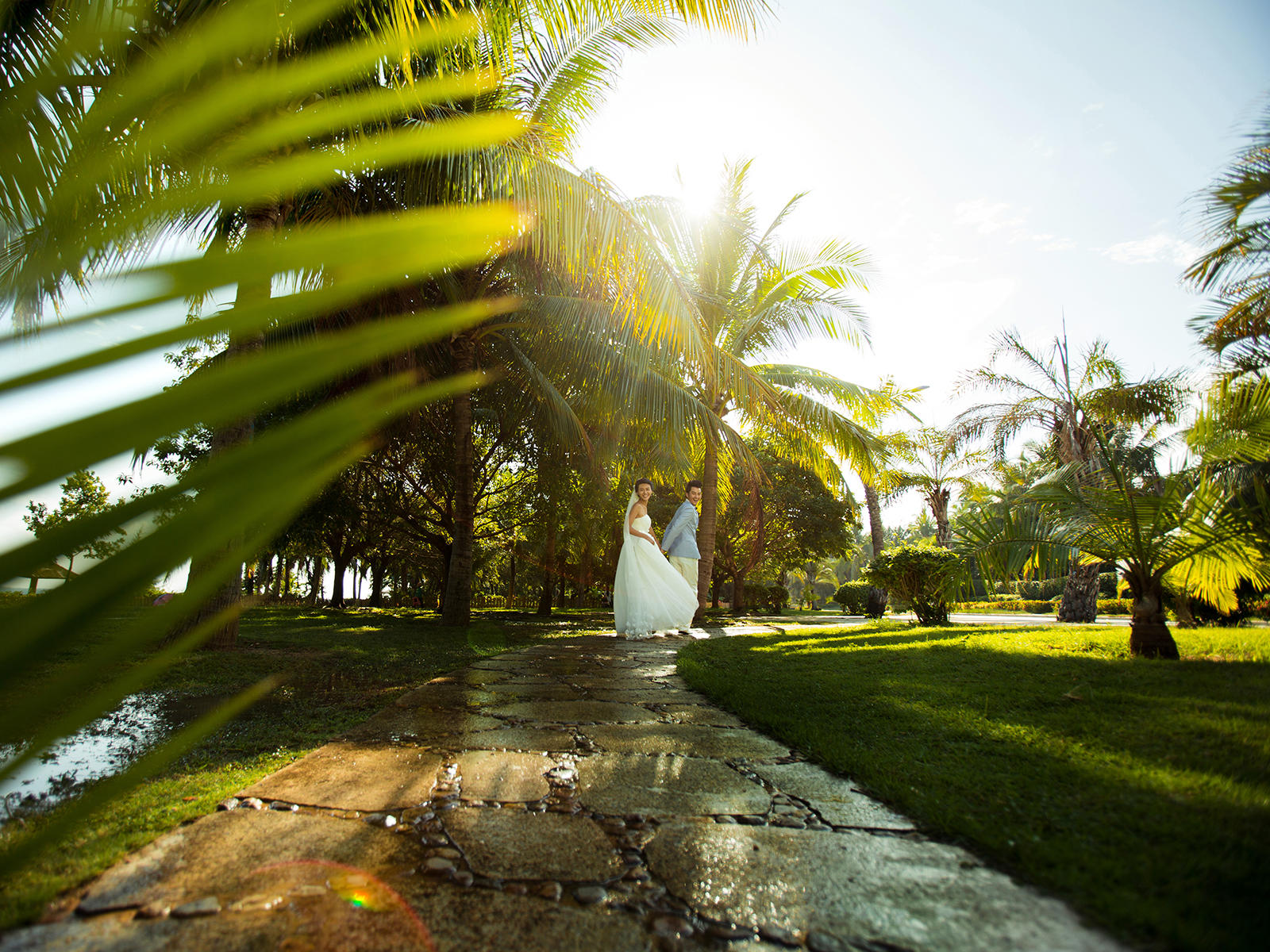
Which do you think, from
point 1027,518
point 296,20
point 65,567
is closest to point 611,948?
point 65,567

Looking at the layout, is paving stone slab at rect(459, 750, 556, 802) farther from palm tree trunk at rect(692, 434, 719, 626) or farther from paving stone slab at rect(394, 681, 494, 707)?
palm tree trunk at rect(692, 434, 719, 626)

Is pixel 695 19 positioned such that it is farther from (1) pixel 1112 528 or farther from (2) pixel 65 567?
(2) pixel 65 567

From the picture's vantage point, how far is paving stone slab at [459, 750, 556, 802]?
2182 mm

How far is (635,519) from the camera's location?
27.3ft

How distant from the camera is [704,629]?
31.9ft

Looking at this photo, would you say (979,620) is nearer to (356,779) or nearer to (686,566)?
(686,566)

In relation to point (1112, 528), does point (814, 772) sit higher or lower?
Answer: lower

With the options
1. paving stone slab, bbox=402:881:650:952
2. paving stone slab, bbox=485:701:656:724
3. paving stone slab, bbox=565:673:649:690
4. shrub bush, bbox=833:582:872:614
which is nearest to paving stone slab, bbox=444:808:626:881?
paving stone slab, bbox=402:881:650:952

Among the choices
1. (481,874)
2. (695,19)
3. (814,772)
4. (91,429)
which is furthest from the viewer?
(695,19)

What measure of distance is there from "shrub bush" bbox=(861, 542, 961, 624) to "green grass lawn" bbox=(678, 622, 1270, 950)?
4.59 metres

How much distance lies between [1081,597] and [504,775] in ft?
43.9

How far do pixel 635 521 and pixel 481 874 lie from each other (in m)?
6.69

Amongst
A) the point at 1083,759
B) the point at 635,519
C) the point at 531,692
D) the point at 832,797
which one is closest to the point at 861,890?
the point at 832,797

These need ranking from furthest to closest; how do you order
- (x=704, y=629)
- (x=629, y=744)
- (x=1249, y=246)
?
(x=704, y=629) → (x=1249, y=246) → (x=629, y=744)
